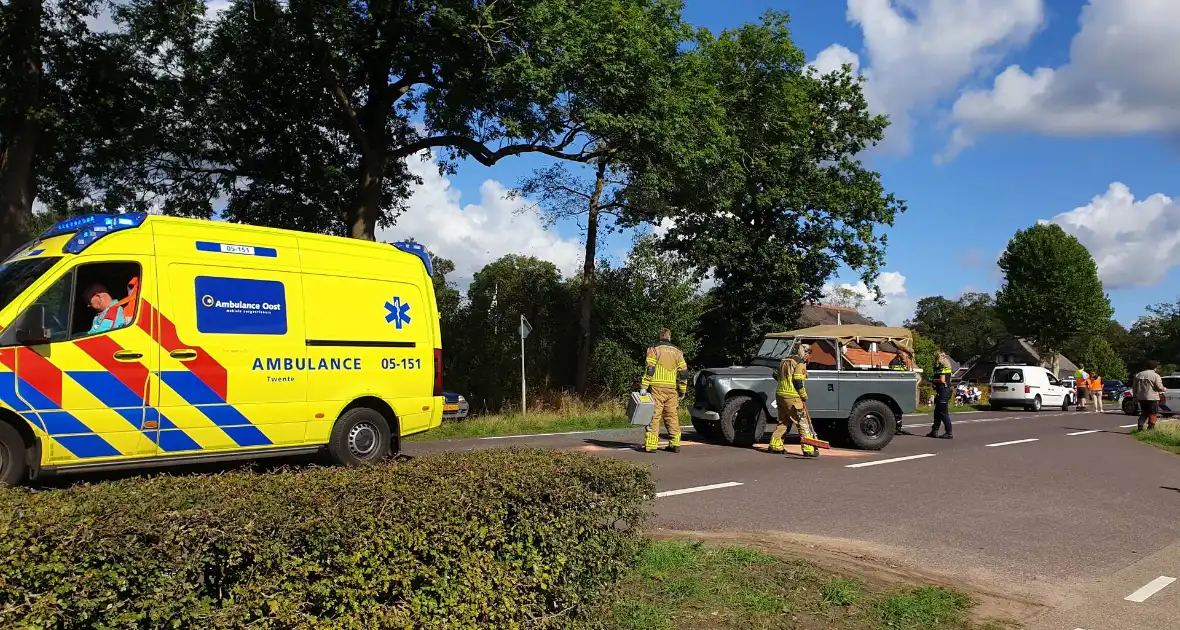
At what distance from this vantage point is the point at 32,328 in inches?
273

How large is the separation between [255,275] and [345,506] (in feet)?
19.3

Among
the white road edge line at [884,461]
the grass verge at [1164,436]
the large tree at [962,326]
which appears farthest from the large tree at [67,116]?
the large tree at [962,326]

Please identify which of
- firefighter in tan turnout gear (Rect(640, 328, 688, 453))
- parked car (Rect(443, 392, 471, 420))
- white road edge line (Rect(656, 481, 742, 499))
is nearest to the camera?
white road edge line (Rect(656, 481, 742, 499))

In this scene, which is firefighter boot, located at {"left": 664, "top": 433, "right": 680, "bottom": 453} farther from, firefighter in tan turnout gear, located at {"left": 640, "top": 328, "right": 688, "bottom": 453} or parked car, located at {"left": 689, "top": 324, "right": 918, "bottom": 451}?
parked car, located at {"left": 689, "top": 324, "right": 918, "bottom": 451}

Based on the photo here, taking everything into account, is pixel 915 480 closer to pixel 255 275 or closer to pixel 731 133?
pixel 255 275

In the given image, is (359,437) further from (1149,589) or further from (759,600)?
(1149,589)

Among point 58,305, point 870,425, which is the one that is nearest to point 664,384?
point 870,425

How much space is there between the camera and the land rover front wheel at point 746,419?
13.4 meters

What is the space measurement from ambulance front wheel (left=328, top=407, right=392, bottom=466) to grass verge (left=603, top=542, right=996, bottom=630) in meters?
4.53

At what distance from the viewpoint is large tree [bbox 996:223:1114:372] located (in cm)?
5866

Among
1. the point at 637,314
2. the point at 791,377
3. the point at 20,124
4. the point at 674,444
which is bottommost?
the point at 674,444

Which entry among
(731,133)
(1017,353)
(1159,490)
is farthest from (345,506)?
(1017,353)

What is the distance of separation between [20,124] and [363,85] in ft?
22.0

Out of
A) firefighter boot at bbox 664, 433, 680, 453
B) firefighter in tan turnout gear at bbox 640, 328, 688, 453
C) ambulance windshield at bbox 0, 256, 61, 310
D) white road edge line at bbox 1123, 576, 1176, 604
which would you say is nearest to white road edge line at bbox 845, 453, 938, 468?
firefighter boot at bbox 664, 433, 680, 453
